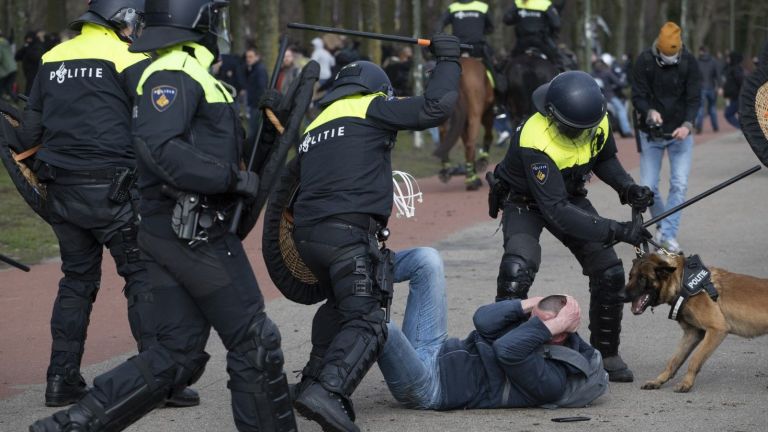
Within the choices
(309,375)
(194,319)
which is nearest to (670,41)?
(309,375)

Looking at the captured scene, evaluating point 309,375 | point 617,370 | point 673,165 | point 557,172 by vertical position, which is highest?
point 557,172

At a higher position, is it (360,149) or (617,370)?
(360,149)

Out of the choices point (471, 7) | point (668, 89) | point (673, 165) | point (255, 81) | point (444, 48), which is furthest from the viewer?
point (255, 81)

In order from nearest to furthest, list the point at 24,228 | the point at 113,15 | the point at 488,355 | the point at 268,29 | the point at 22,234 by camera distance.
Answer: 1. the point at 488,355
2. the point at 113,15
3. the point at 22,234
4. the point at 24,228
5. the point at 268,29

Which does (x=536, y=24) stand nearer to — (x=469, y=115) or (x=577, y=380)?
(x=469, y=115)

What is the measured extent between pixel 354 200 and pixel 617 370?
1968 millimetres

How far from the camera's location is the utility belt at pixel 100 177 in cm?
652

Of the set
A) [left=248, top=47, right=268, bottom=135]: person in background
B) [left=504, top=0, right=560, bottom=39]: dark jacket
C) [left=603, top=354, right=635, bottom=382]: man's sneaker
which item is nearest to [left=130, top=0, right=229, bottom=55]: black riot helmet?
[left=603, top=354, right=635, bottom=382]: man's sneaker

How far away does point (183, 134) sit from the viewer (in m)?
4.88

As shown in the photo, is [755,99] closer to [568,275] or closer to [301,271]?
[301,271]

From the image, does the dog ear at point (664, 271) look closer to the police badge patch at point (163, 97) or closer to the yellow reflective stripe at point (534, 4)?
the police badge patch at point (163, 97)

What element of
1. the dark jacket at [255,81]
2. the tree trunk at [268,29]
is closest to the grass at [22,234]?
the dark jacket at [255,81]

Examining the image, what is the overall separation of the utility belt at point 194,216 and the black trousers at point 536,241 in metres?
2.35

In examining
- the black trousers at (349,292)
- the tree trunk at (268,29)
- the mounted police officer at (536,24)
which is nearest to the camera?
the black trousers at (349,292)
